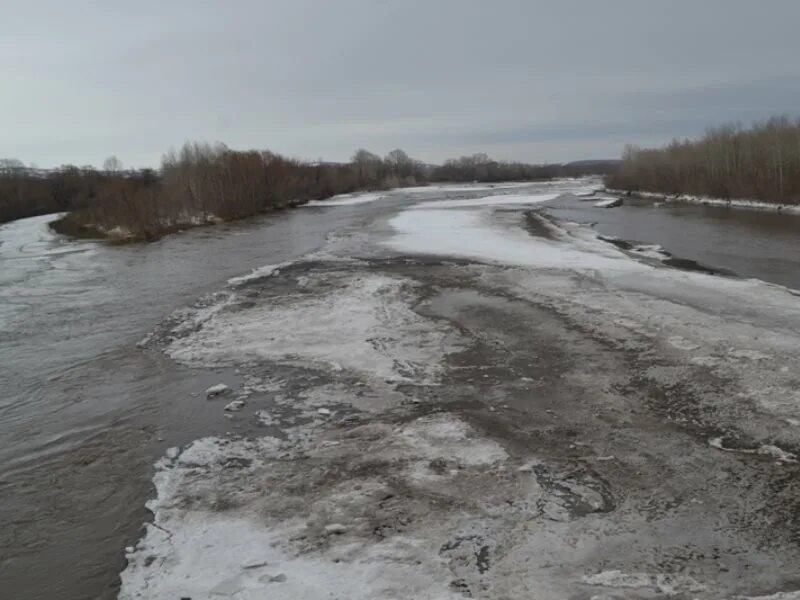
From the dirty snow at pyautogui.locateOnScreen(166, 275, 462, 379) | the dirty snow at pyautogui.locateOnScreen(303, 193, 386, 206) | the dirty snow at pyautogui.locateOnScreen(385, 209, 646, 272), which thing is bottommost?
the dirty snow at pyautogui.locateOnScreen(166, 275, 462, 379)

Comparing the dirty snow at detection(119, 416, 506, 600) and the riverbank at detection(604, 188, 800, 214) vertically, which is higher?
the riverbank at detection(604, 188, 800, 214)

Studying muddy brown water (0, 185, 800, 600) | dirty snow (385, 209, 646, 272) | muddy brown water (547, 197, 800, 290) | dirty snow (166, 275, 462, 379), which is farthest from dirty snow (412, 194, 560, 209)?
dirty snow (166, 275, 462, 379)

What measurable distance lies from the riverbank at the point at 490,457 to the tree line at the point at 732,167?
43.0 m

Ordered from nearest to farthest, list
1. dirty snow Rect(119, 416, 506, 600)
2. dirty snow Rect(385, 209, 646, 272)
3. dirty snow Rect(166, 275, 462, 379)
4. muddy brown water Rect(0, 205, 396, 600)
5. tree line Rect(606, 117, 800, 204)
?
1. dirty snow Rect(119, 416, 506, 600)
2. muddy brown water Rect(0, 205, 396, 600)
3. dirty snow Rect(166, 275, 462, 379)
4. dirty snow Rect(385, 209, 646, 272)
5. tree line Rect(606, 117, 800, 204)

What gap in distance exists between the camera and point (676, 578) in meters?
4.00

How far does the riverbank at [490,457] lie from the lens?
13.8 ft

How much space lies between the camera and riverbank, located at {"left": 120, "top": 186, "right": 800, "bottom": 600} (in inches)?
165

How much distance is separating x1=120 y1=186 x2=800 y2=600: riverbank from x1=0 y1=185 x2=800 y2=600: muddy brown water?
0.40m

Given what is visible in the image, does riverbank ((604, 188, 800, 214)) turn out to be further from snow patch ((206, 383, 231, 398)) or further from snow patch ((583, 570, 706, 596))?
snow patch ((583, 570, 706, 596))

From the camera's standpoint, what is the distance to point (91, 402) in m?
8.18

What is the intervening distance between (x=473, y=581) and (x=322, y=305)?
31.4 ft

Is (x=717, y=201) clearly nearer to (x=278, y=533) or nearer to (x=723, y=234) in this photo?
(x=723, y=234)

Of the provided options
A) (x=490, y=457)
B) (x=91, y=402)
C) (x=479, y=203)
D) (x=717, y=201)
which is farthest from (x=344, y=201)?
(x=490, y=457)

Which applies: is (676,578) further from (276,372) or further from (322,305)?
(322,305)
